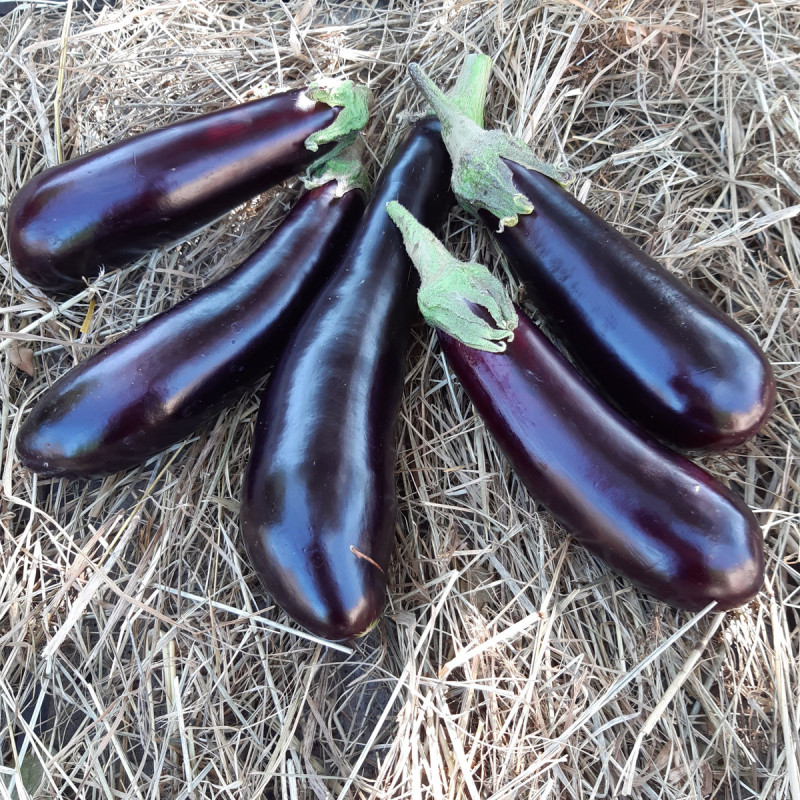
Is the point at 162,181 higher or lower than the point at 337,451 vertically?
higher

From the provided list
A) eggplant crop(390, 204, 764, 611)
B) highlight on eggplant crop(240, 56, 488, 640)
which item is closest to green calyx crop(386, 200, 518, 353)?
eggplant crop(390, 204, 764, 611)

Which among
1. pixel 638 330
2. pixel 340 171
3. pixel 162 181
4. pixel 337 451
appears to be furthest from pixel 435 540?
pixel 162 181

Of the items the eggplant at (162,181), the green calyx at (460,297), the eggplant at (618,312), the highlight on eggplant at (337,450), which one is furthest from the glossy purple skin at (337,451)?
the eggplant at (162,181)

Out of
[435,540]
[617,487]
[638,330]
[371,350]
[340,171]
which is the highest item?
[340,171]

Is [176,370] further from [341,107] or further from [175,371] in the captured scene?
[341,107]

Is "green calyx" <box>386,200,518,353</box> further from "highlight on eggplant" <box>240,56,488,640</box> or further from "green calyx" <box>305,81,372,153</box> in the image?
"green calyx" <box>305,81,372,153</box>

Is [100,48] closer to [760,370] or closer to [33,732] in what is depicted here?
[33,732]

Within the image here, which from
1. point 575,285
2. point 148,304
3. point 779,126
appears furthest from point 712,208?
A: point 148,304
